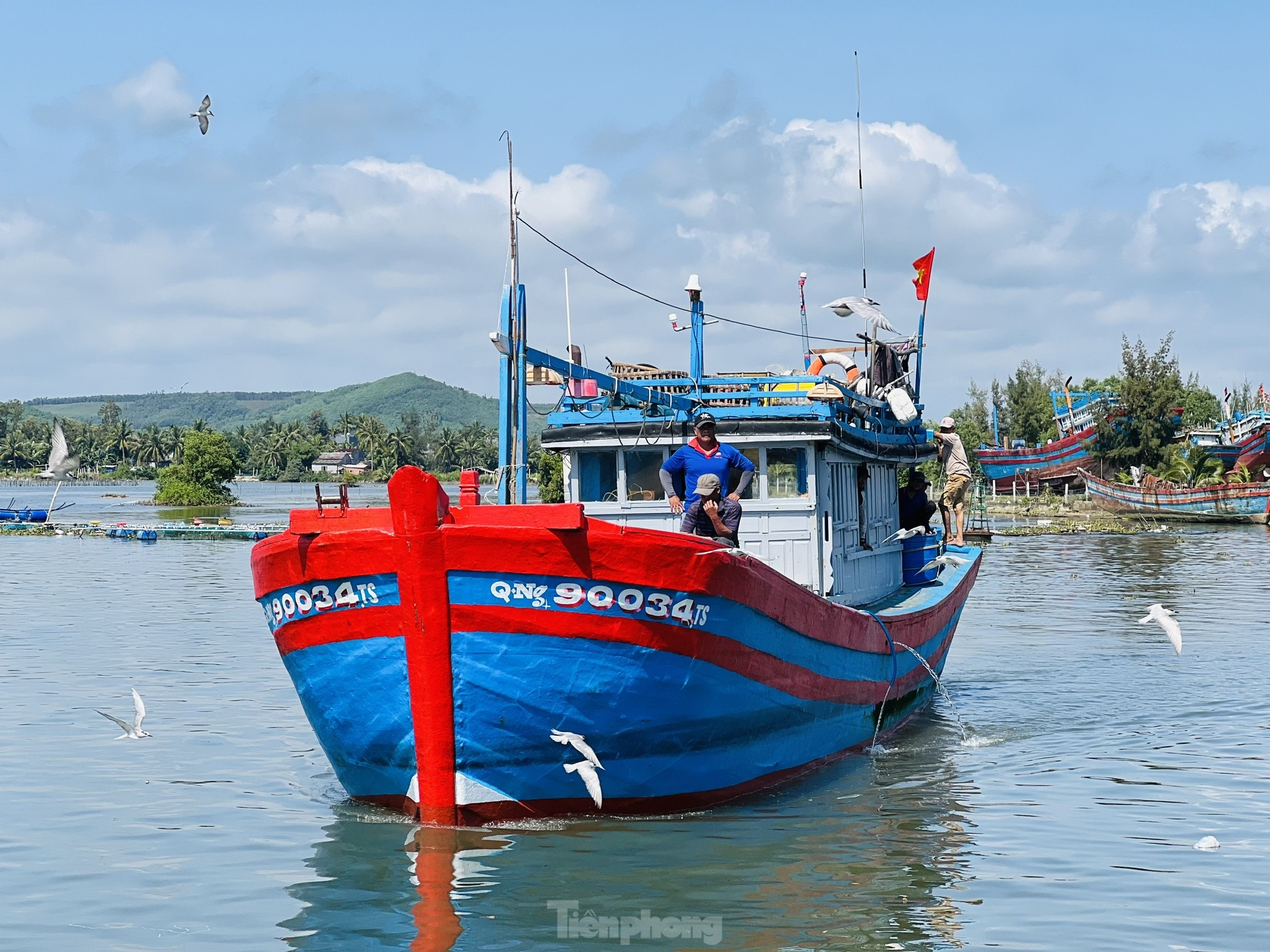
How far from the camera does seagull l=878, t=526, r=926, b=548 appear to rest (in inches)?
672

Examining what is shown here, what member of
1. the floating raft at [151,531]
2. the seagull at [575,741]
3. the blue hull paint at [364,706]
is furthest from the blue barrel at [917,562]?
the floating raft at [151,531]

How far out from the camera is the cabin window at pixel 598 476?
541 inches

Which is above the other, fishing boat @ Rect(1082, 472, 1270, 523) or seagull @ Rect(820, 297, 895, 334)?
A: seagull @ Rect(820, 297, 895, 334)

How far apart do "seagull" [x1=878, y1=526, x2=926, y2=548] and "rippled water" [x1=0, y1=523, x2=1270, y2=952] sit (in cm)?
218

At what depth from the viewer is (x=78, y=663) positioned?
21141 millimetres

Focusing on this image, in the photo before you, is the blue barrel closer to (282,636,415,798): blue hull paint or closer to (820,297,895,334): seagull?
(820,297,895,334): seagull

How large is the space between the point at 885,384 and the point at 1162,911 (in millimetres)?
9615

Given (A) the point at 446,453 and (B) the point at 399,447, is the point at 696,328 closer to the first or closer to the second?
(B) the point at 399,447

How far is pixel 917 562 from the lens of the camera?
62.4 ft

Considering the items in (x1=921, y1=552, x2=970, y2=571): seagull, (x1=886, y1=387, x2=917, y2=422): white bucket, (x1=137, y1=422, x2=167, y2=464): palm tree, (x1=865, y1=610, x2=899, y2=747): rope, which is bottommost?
(x1=865, y1=610, x2=899, y2=747): rope

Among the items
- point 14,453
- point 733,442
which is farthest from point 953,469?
point 14,453

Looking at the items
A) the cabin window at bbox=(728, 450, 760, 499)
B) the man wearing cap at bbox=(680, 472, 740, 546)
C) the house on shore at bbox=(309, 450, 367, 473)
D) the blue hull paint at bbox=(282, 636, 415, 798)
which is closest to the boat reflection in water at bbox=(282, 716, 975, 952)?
the blue hull paint at bbox=(282, 636, 415, 798)

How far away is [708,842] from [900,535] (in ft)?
25.3

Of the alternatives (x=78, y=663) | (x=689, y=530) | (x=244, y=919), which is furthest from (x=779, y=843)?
(x=78, y=663)
